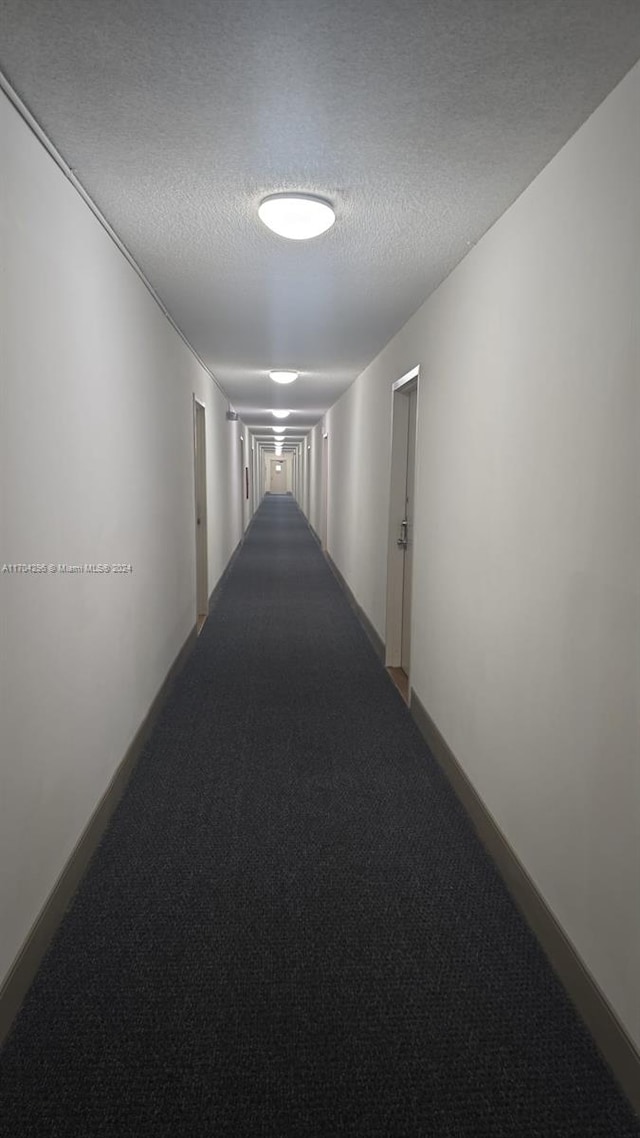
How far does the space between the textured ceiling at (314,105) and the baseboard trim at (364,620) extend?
3003 millimetres

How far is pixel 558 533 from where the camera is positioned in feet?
6.42

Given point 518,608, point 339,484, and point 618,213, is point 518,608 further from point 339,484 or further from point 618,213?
point 339,484

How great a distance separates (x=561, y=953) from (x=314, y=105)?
96.2 inches

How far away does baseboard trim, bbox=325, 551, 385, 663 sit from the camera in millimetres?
5215

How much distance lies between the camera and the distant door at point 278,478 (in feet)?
108

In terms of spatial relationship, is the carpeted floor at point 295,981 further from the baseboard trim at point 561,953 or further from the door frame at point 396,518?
the door frame at point 396,518

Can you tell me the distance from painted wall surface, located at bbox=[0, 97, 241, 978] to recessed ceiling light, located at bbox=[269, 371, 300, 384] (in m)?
2.70

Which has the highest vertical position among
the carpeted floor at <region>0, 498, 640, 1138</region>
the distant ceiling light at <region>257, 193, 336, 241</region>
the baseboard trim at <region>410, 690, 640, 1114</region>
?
the distant ceiling light at <region>257, 193, 336, 241</region>

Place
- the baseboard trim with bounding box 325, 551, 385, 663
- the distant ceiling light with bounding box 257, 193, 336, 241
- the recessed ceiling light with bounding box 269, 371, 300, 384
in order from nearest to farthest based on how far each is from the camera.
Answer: the distant ceiling light with bounding box 257, 193, 336, 241
the baseboard trim with bounding box 325, 551, 385, 663
the recessed ceiling light with bounding box 269, 371, 300, 384

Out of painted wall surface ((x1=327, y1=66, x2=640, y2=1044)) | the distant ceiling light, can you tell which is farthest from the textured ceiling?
painted wall surface ((x1=327, y1=66, x2=640, y2=1044))

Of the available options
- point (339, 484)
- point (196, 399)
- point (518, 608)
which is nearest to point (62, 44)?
point (518, 608)

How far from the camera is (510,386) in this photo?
7.84ft

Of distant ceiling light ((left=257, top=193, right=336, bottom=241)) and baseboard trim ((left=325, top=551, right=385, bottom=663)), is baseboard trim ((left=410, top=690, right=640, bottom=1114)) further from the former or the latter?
distant ceiling light ((left=257, top=193, right=336, bottom=241))

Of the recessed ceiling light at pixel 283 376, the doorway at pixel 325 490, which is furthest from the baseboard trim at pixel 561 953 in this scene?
the doorway at pixel 325 490
